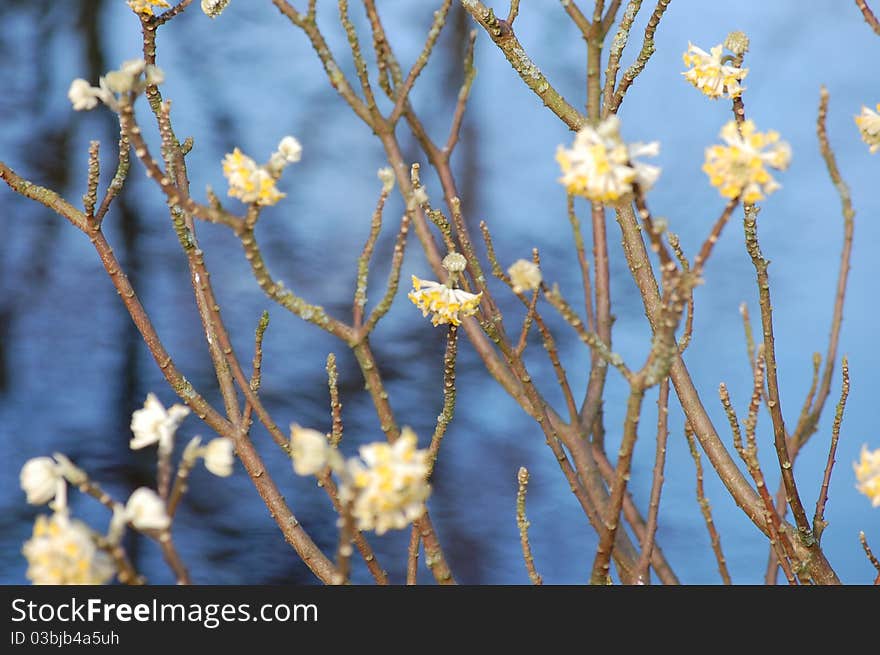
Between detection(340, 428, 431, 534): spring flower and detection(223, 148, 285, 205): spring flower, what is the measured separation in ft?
0.46

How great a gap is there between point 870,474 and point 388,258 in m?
0.94

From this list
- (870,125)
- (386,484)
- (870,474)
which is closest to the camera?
(386,484)

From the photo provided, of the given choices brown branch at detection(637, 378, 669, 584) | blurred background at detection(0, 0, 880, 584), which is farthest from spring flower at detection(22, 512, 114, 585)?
blurred background at detection(0, 0, 880, 584)

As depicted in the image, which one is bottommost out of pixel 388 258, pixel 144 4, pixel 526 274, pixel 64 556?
pixel 64 556

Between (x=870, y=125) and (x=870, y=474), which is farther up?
(x=870, y=125)

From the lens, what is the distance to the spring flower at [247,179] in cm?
36

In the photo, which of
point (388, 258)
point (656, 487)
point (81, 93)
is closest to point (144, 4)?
point (81, 93)

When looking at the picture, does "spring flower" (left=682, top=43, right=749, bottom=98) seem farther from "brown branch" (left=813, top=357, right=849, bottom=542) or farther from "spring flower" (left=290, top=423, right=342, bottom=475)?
"spring flower" (left=290, top=423, right=342, bottom=475)

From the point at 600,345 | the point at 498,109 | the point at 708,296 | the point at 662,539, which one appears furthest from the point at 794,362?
the point at 600,345

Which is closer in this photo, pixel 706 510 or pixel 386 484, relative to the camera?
pixel 386 484

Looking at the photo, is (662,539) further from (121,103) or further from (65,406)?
(121,103)

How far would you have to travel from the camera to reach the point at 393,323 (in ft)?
4.26

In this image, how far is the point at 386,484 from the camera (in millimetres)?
268

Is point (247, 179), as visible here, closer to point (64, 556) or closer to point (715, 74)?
point (64, 556)
